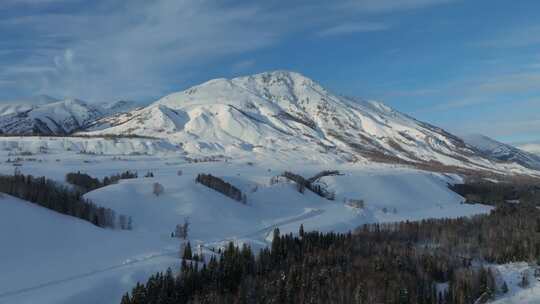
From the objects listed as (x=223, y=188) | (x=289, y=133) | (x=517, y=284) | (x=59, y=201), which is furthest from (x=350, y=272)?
(x=289, y=133)

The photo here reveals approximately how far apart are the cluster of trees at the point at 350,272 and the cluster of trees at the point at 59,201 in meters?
10.1

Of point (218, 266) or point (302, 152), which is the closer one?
point (218, 266)

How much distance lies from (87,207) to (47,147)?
6839 centimetres

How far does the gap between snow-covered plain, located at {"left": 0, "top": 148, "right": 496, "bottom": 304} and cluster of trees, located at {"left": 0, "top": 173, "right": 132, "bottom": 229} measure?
1056 mm

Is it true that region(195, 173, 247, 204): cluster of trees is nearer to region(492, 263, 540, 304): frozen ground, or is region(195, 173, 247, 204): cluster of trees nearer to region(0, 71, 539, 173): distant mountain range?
region(492, 263, 540, 304): frozen ground

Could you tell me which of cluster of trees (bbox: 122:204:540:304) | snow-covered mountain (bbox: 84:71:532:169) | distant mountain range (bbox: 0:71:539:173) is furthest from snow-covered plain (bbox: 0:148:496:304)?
snow-covered mountain (bbox: 84:71:532:169)

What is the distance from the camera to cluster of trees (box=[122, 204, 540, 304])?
17.4 meters

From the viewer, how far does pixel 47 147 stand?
8988 cm

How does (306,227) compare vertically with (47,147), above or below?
below

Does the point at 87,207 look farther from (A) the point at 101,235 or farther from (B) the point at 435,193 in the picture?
(B) the point at 435,193

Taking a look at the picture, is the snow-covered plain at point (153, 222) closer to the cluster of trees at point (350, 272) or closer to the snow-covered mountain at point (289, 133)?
the cluster of trees at point (350, 272)

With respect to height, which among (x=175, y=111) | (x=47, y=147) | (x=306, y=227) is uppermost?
(x=175, y=111)

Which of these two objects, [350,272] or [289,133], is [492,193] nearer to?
[350,272]

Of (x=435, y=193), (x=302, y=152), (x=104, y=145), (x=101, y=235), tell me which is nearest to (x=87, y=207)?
(x=101, y=235)
